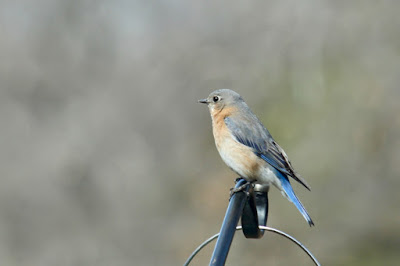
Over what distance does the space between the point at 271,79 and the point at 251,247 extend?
2.07 meters

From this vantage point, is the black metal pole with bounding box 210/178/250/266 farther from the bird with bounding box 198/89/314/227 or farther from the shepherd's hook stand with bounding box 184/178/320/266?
the bird with bounding box 198/89/314/227

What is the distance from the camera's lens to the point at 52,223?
877 cm

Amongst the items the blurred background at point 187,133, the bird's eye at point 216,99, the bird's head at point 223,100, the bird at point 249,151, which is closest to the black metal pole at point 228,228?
the bird at point 249,151

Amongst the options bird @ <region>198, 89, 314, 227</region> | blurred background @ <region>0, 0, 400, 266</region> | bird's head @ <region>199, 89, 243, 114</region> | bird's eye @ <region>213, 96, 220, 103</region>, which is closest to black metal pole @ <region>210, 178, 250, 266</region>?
bird @ <region>198, 89, 314, 227</region>

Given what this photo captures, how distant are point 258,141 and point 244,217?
1729 millimetres

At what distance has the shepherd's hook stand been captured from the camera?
2711mm

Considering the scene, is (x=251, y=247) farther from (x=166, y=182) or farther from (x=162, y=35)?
(x=162, y=35)

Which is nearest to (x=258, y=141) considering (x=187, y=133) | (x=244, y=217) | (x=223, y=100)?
(x=223, y=100)

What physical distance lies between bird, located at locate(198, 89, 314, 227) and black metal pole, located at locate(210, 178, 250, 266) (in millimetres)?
1508

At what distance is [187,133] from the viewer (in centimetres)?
887

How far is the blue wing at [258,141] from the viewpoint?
4562 millimetres

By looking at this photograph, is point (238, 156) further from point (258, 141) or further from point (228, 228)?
point (228, 228)

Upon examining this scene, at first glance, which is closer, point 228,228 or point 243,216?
point 228,228

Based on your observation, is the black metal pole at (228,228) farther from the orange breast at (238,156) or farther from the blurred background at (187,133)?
the blurred background at (187,133)
